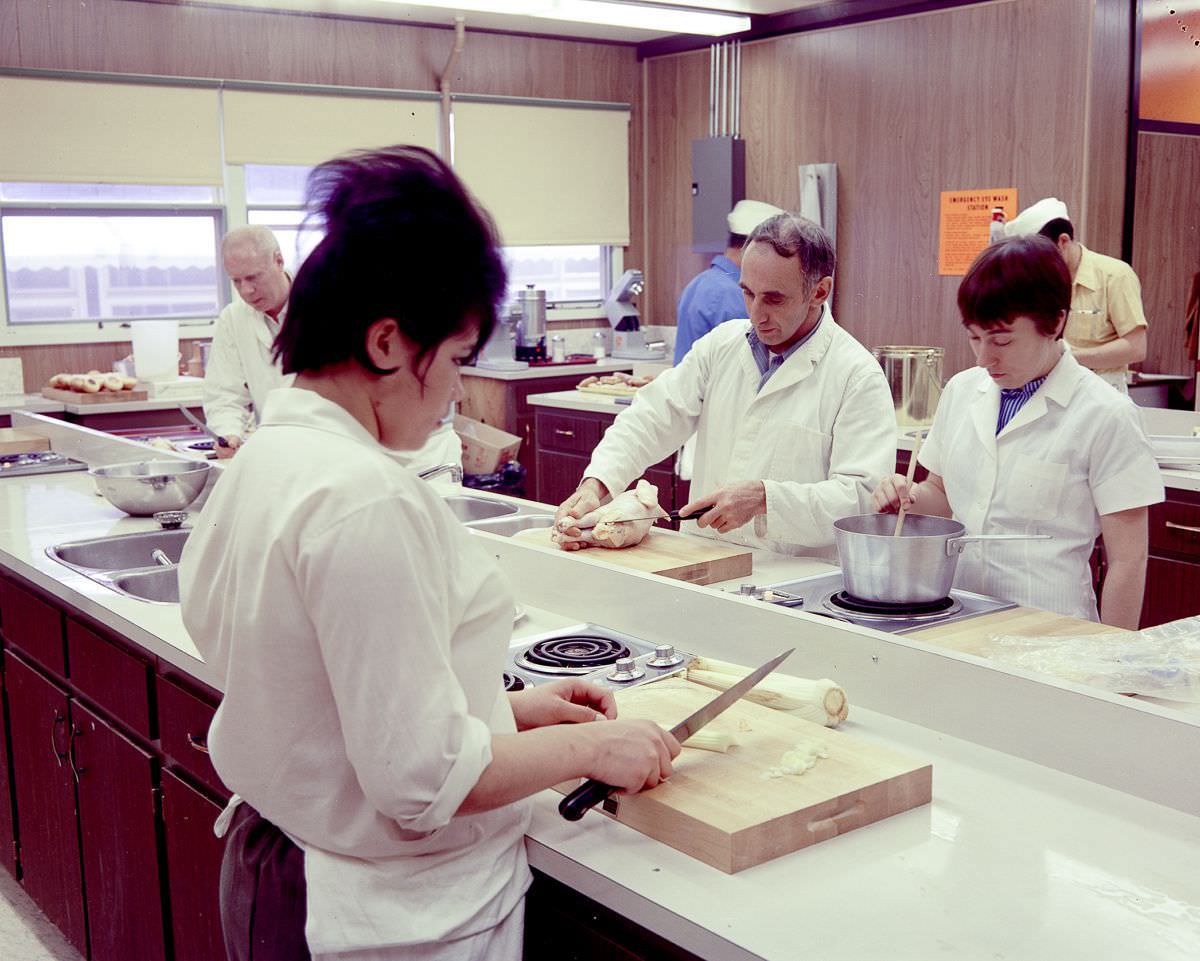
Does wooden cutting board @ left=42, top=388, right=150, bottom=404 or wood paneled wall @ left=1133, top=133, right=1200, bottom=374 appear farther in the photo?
wood paneled wall @ left=1133, top=133, right=1200, bottom=374

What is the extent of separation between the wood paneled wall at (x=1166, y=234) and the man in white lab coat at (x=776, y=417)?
3.50 metres

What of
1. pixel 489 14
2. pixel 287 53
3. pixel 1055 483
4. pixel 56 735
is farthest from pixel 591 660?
pixel 489 14

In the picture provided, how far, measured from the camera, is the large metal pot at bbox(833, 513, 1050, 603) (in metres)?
2.08

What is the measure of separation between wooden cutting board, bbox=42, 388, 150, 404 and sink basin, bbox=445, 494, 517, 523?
9.92 feet

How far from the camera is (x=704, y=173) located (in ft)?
24.1

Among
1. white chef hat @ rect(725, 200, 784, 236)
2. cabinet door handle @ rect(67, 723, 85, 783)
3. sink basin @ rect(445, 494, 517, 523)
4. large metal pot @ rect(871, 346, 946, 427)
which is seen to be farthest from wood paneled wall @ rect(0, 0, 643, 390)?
cabinet door handle @ rect(67, 723, 85, 783)

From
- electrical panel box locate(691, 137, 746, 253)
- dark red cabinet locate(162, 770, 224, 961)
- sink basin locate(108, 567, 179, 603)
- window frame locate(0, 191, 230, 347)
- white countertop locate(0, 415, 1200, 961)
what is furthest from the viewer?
electrical panel box locate(691, 137, 746, 253)

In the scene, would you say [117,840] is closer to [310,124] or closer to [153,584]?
[153,584]

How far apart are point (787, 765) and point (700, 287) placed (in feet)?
12.5

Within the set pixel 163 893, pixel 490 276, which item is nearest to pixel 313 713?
pixel 490 276

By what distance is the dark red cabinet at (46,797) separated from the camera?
9.05 feet

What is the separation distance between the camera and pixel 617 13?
15.9ft

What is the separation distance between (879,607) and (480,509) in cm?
135

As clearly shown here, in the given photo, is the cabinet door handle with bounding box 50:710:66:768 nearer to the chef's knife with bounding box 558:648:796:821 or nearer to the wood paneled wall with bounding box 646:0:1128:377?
the chef's knife with bounding box 558:648:796:821
